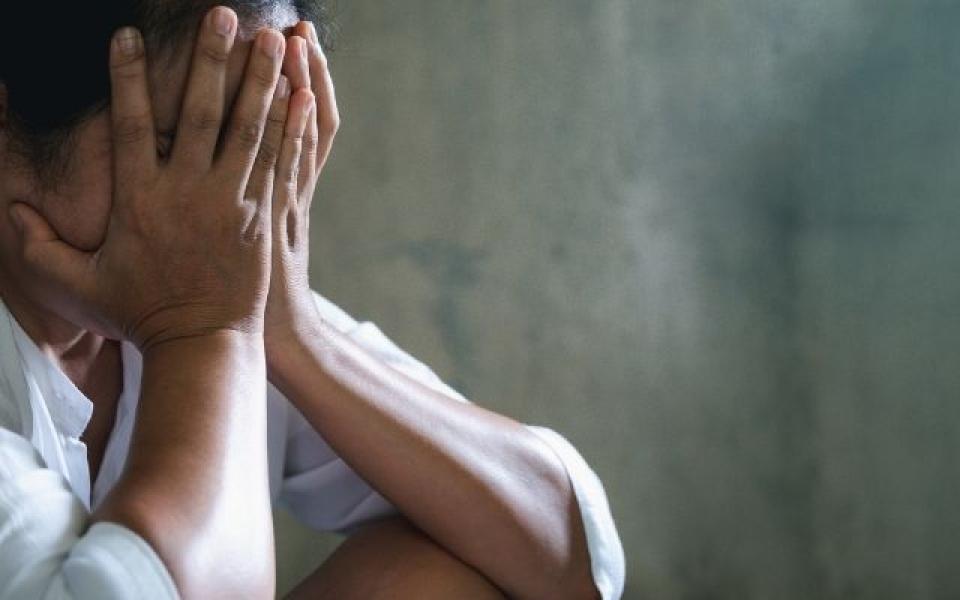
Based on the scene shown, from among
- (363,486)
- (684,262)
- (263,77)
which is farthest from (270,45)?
(684,262)

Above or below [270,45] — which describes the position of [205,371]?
below

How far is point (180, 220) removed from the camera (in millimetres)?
966

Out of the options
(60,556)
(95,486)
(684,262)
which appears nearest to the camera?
(60,556)

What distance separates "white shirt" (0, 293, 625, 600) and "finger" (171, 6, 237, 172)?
0.23 metres

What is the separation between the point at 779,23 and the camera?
6.23ft

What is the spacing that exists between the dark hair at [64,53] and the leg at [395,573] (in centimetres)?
45

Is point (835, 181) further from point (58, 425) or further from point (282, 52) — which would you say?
point (58, 425)

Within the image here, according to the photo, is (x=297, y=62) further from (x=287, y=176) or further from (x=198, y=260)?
(x=198, y=260)

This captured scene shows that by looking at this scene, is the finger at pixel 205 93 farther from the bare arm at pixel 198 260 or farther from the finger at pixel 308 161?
Result: the finger at pixel 308 161

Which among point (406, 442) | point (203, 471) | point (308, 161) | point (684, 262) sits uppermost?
point (308, 161)

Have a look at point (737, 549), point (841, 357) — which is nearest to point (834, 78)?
point (841, 357)

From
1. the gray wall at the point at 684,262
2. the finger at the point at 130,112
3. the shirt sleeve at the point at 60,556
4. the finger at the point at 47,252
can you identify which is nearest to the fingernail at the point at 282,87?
the finger at the point at 130,112

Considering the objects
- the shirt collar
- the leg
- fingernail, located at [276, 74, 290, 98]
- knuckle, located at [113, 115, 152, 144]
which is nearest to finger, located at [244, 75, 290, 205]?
fingernail, located at [276, 74, 290, 98]

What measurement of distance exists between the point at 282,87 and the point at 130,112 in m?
0.14
